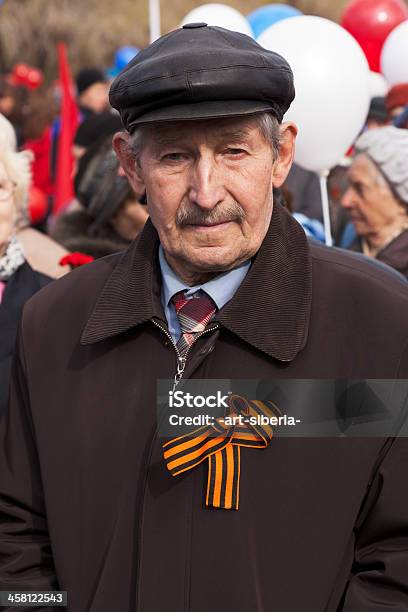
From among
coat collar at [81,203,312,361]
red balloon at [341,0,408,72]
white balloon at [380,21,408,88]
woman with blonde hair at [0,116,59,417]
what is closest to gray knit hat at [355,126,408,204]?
white balloon at [380,21,408,88]

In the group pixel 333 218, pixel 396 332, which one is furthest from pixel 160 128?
pixel 333 218

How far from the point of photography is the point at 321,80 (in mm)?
3768

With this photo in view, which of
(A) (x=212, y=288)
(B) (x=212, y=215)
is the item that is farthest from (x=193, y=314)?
(B) (x=212, y=215)

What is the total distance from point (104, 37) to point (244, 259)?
22.3 meters

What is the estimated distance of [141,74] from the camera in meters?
1.95

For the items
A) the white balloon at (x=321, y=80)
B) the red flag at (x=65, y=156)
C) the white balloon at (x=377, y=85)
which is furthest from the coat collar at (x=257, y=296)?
the red flag at (x=65, y=156)

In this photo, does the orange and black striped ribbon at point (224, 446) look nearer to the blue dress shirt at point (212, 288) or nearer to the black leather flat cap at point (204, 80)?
the blue dress shirt at point (212, 288)

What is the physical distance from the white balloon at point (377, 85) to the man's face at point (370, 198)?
7.11ft

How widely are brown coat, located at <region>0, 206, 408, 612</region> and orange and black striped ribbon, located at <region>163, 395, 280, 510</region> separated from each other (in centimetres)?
3

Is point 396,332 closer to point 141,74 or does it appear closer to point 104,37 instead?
point 141,74

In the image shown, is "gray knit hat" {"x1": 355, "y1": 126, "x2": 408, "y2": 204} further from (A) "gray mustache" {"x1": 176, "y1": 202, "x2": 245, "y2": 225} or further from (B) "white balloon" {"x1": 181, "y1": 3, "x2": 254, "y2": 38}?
(A) "gray mustache" {"x1": 176, "y1": 202, "x2": 245, "y2": 225}

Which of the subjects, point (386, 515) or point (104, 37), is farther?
point (104, 37)

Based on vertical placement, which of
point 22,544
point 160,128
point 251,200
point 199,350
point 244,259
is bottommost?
point 22,544

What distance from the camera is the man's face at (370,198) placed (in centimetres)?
424
